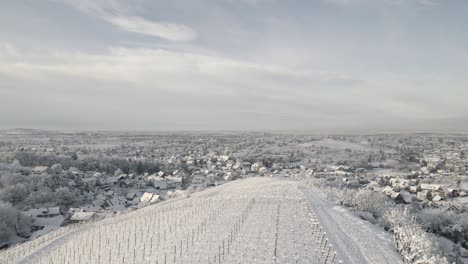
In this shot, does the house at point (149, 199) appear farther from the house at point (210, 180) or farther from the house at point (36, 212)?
the house at point (210, 180)

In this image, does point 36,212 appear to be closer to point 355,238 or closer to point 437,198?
point 355,238

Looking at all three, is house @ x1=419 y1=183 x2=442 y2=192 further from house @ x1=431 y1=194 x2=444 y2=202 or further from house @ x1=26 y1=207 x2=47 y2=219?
house @ x1=26 y1=207 x2=47 y2=219

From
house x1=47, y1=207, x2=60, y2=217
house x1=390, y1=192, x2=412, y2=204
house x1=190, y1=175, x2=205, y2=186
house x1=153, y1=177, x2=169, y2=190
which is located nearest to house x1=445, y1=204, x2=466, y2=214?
house x1=390, y1=192, x2=412, y2=204

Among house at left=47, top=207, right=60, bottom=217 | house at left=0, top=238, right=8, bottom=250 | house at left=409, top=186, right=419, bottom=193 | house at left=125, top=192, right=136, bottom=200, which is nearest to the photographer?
house at left=0, top=238, right=8, bottom=250

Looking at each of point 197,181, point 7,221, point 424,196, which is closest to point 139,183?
point 197,181

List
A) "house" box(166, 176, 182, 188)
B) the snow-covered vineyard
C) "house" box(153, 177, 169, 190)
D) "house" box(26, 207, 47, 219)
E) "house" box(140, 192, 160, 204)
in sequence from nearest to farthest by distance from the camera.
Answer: the snow-covered vineyard → "house" box(26, 207, 47, 219) → "house" box(140, 192, 160, 204) → "house" box(153, 177, 169, 190) → "house" box(166, 176, 182, 188)

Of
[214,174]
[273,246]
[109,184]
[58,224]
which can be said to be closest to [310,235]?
[273,246]
